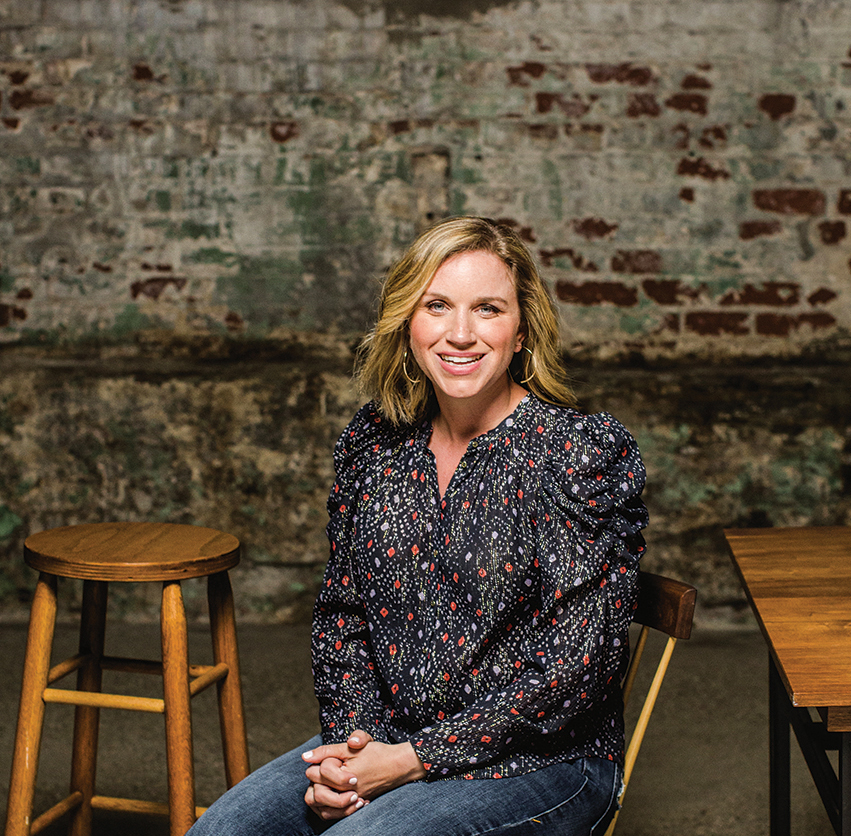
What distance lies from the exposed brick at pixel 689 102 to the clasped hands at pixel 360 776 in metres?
2.98

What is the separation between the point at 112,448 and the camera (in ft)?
13.0

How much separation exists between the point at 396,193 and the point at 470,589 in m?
2.56

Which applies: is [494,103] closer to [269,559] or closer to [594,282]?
[594,282]

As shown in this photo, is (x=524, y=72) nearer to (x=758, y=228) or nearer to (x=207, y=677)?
(x=758, y=228)

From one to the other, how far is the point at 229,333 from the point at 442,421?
2.29 m

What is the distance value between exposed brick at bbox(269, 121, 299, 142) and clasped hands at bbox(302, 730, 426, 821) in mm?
2866

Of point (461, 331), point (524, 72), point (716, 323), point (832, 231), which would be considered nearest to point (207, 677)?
point (461, 331)

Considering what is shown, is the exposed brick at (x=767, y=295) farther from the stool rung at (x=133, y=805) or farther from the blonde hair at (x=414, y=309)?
the stool rung at (x=133, y=805)

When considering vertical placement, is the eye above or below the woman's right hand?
above

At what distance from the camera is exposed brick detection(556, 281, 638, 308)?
12.6ft

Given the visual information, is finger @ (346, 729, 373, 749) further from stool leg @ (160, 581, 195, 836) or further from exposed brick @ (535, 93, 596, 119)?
exposed brick @ (535, 93, 596, 119)

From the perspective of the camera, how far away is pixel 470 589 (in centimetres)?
162

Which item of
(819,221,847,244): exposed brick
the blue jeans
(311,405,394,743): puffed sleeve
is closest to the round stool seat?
(311,405,394,743): puffed sleeve

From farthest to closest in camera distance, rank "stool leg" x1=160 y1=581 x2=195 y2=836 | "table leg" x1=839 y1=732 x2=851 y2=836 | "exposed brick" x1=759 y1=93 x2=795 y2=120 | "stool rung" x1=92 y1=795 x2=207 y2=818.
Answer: "exposed brick" x1=759 y1=93 x2=795 y2=120 → "stool rung" x1=92 y1=795 x2=207 y2=818 → "stool leg" x1=160 y1=581 x2=195 y2=836 → "table leg" x1=839 y1=732 x2=851 y2=836
